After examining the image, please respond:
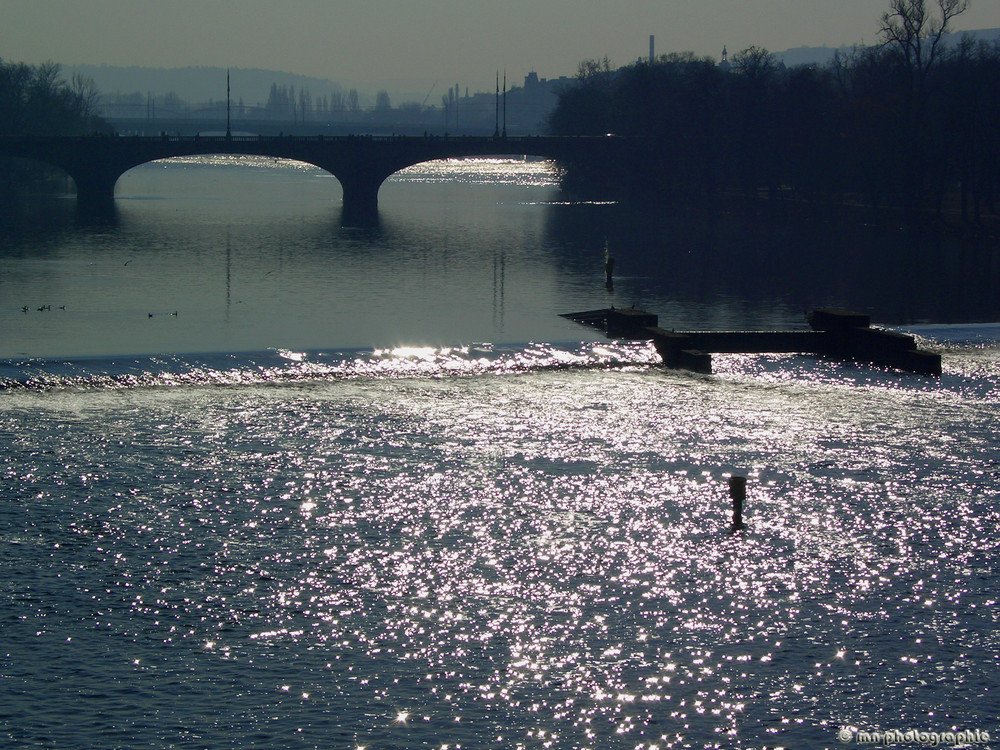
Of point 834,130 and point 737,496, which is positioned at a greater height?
point 834,130

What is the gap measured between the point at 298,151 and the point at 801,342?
301 feet

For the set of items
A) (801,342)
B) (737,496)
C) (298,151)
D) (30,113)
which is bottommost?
(737,496)

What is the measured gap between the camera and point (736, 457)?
30594 millimetres

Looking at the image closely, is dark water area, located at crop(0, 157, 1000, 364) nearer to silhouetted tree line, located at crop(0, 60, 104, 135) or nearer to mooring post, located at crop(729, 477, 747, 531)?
mooring post, located at crop(729, 477, 747, 531)

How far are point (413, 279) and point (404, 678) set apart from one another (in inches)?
1935

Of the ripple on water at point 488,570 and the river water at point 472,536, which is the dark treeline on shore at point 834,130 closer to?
the river water at point 472,536

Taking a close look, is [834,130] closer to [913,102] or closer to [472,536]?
[913,102]

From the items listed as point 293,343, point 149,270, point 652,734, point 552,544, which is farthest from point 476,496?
point 149,270

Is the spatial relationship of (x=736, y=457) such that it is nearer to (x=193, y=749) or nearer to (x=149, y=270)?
(x=193, y=749)

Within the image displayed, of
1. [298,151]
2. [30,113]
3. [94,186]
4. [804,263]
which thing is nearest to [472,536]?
[804,263]

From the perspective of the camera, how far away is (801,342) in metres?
46.5

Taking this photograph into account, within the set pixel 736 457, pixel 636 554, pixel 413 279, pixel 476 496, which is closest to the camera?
pixel 636 554

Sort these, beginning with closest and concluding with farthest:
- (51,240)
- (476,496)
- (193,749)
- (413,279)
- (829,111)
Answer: (193,749) → (476,496) → (413,279) → (51,240) → (829,111)

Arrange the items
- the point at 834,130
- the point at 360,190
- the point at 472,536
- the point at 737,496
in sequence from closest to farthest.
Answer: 1. the point at 472,536
2. the point at 737,496
3. the point at 834,130
4. the point at 360,190
